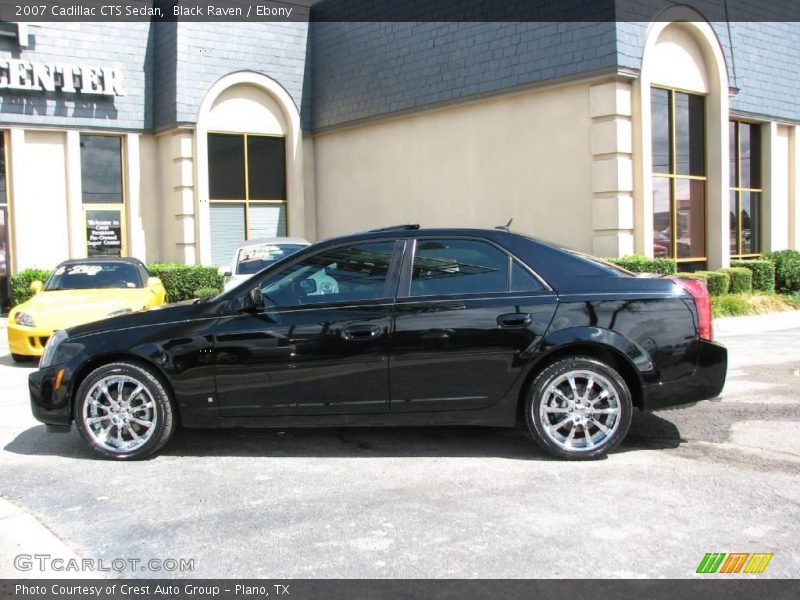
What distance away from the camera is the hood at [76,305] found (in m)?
10.4

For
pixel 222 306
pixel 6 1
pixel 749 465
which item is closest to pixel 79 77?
pixel 6 1

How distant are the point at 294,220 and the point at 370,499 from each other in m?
15.2

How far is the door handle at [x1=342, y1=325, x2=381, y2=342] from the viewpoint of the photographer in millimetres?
5746

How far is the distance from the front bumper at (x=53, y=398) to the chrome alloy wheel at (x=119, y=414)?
155 millimetres

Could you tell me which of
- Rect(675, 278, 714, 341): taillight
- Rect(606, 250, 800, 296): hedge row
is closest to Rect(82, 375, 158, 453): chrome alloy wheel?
Rect(675, 278, 714, 341): taillight

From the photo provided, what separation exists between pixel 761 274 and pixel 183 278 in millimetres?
11682

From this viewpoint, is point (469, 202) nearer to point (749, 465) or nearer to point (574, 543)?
point (749, 465)

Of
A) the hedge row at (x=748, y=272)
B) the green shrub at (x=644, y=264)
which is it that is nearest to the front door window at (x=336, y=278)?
the green shrub at (x=644, y=264)

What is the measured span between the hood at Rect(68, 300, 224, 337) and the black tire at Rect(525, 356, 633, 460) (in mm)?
2370

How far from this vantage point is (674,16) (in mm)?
14859

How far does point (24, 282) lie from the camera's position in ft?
53.0
